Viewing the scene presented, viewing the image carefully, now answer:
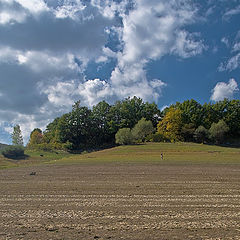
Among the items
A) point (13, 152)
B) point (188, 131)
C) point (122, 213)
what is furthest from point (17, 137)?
point (122, 213)

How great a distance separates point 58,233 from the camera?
8.32 metres

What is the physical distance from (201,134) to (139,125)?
24.8 m

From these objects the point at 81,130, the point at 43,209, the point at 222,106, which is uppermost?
the point at 222,106

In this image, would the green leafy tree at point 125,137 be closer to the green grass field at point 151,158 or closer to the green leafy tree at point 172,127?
the green leafy tree at point 172,127

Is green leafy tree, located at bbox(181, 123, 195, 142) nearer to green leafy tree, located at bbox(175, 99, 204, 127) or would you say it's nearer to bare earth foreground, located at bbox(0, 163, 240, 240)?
green leafy tree, located at bbox(175, 99, 204, 127)

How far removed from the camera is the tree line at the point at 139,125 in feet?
309

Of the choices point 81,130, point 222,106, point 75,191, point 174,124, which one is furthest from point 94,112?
point 75,191

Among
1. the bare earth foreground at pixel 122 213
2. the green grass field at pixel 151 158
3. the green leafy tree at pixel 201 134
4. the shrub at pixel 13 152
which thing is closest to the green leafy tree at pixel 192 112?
the green leafy tree at pixel 201 134

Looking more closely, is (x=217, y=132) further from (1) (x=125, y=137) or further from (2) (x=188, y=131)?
(1) (x=125, y=137)

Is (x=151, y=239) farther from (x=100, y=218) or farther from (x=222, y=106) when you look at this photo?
(x=222, y=106)

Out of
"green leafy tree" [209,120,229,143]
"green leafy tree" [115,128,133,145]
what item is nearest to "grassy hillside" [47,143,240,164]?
"green leafy tree" [115,128,133,145]

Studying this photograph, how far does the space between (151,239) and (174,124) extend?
306ft

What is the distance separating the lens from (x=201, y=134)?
94.2m

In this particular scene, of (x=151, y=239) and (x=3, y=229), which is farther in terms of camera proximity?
(x=3, y=229)
